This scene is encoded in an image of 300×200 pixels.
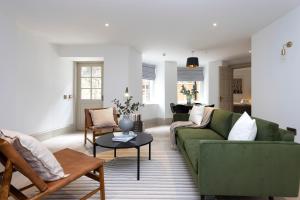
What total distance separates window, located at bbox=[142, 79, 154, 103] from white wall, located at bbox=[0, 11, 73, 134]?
2659 millimetres

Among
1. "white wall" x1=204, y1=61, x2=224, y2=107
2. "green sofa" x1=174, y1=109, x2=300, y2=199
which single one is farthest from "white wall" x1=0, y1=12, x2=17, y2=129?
"white wall" x1=204, y1=61, x2=224, y2=107

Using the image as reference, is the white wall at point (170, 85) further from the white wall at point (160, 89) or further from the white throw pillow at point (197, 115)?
the white throw pillow at point (197, 115)

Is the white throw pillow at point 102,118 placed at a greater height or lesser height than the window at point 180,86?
lesser

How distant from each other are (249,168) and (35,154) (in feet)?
5.84

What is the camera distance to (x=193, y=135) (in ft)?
10.5

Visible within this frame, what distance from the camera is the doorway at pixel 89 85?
243 inches

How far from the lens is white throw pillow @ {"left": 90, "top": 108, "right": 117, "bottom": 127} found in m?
4.34

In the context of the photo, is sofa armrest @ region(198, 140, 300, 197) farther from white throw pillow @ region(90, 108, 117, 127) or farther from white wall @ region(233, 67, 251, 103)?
white wall @ region(233, 67, 251, 103)

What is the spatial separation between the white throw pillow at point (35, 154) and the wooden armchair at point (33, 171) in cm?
6

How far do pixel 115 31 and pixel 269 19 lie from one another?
2.89 m

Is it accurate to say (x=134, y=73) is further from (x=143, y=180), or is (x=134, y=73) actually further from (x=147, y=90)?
(x=143, y=180)

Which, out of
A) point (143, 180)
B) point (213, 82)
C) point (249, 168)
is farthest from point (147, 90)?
point (249, 168)

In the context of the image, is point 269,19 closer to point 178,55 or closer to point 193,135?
point 193,135

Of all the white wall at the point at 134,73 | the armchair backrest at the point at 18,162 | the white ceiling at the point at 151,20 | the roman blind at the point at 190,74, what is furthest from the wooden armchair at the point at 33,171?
the roman blind at the point at 190,74
